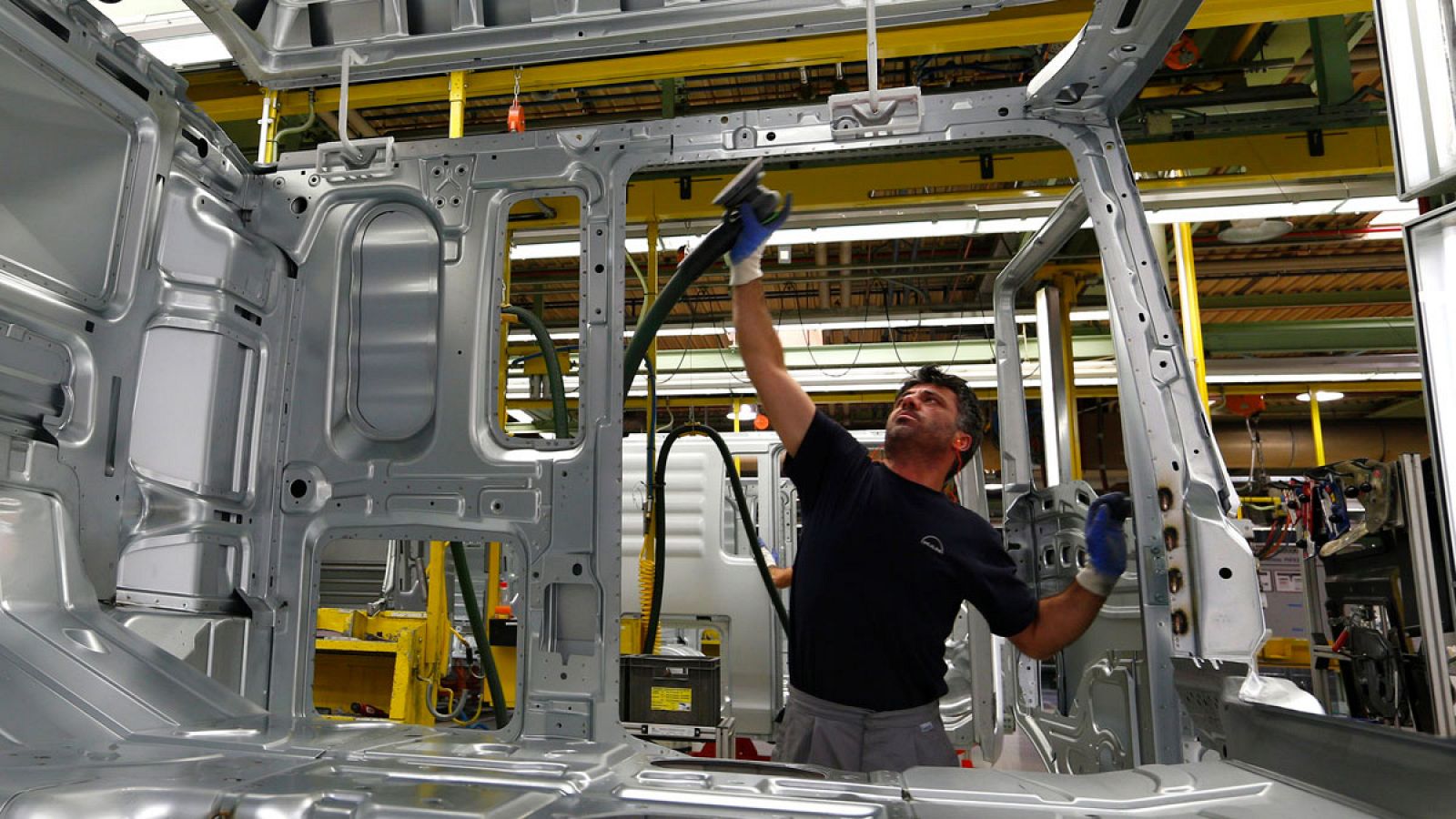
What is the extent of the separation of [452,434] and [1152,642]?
2061 mm

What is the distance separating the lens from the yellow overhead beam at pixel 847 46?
3918mm

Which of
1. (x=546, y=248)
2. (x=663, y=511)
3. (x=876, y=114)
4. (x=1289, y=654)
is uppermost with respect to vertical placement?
(x=546, y=248)

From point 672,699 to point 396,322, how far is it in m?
3.13

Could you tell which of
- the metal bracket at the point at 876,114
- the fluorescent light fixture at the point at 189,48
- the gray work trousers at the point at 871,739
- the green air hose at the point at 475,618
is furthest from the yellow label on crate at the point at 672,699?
the fluorescent light fixture at the point at 189,48

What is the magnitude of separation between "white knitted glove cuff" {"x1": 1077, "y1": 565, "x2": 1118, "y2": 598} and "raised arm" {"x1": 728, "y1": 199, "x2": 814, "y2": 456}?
1.05 meters

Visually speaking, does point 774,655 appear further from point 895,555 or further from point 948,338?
point 948,338

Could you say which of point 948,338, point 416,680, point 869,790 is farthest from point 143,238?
point 948,338

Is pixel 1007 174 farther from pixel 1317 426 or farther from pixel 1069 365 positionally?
pixel 1317 426

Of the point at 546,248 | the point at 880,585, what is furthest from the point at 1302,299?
the point at 880,585

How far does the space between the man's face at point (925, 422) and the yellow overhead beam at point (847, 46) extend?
1734 mm

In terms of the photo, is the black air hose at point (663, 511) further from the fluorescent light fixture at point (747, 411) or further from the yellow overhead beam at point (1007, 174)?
the fluorescent light fixture at point (747, 411)

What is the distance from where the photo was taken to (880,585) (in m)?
2.90

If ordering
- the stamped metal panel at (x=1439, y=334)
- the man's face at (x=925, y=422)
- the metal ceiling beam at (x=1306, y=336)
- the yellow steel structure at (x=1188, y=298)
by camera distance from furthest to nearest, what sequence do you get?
the metal ceiling beam at (x=1306, y=336) < the yellow steel structure at (x=1188, y=298) < the man's face at (x=925, y=422) < the stamped metal panel at (x=1439, y=334)

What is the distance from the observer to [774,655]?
21.9 feet
